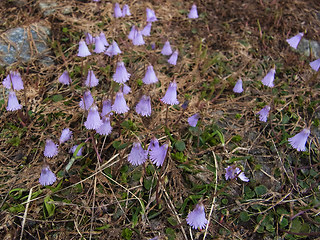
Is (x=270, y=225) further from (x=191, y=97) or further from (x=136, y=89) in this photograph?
(x=136, y=89)

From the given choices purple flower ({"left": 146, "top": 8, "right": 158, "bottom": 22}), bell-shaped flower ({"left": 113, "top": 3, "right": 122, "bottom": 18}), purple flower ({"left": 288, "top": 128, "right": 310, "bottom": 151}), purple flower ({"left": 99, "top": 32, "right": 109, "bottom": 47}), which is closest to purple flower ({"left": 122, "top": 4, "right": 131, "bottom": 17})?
bell-shaped flower ({"left": 113, "top": 3, "right": 122, "bottom": 18})

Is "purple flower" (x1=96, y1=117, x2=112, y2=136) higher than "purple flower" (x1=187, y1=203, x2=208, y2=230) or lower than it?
higher

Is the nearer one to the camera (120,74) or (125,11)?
(120,74)

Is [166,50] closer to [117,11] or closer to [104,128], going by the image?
[117,11]

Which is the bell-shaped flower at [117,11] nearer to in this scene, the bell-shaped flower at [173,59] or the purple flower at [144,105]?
the bell-shaped flower at [173,59]

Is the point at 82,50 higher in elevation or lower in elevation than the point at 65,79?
higher

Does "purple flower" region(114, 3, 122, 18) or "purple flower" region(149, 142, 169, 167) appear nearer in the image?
"purple flower" region(149, 142, 169, 167)

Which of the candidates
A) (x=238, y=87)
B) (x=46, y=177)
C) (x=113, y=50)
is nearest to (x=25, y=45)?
(x=113, y=50)

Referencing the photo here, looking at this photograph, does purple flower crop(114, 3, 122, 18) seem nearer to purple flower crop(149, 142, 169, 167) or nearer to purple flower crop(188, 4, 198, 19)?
purple flower crop(188, 4, 198, 19)
